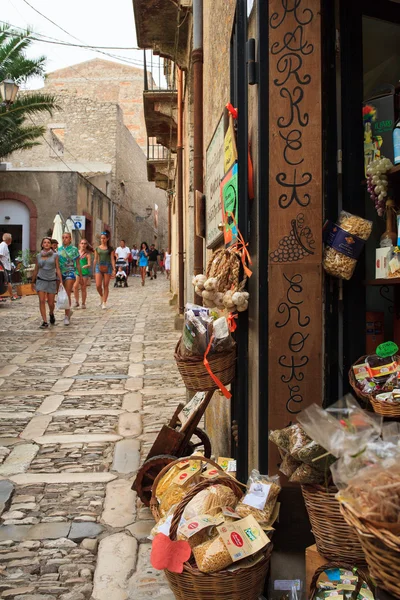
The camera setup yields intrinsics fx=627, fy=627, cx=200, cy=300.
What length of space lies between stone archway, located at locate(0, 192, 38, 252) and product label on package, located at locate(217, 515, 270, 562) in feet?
79.9

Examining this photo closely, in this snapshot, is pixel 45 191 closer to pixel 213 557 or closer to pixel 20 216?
pixel 20 216

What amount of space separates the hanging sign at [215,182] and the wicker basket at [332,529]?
73.8 inches

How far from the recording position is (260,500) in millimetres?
2469

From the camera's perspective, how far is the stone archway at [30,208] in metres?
25.6

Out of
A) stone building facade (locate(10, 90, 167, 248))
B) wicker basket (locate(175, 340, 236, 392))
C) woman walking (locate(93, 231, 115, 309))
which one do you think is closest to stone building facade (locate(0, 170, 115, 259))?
stone building facade (locate(10, 90, 167, 248))

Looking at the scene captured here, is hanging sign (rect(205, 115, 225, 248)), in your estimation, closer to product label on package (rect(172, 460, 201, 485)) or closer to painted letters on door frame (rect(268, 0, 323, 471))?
painted letters on door frame (rect(268, 0, 323, 471))

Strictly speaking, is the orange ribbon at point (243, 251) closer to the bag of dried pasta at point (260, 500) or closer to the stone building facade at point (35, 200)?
the bag of dried pasta at point (260, 500)

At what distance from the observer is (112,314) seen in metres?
13.7

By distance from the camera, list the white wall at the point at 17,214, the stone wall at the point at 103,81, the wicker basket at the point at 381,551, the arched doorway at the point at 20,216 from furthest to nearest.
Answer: the stone wall at the point at 103,81
the white wall at the point at 17,214
the arched doorway at the point at 20,216
the wicker basket at the point at 381,551

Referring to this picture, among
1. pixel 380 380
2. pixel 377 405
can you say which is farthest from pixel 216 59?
pixel 377 405

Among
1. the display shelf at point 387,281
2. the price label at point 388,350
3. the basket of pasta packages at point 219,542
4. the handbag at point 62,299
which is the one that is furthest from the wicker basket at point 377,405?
the handbag at point 62,299

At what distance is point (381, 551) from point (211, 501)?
1170 millimetres

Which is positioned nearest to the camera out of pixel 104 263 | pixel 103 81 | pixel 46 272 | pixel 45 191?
pixel 46 272

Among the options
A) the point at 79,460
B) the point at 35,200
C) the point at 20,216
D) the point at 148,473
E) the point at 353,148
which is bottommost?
the point at 79,460
